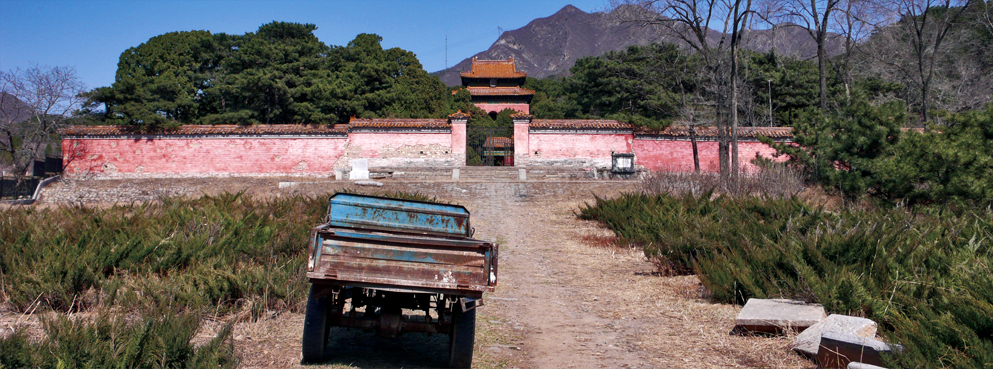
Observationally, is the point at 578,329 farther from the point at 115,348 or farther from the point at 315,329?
the point at 115,348

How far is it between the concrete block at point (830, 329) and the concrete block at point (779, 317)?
0.29 meters

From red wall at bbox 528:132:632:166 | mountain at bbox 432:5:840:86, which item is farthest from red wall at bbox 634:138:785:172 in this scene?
mountain at bbox 432:5:840:86

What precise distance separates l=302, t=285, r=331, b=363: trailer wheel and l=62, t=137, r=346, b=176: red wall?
69.9 feet

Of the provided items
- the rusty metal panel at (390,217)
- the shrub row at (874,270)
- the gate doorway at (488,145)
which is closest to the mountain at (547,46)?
the gate doorway at (488,145)

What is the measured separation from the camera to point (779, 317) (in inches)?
205

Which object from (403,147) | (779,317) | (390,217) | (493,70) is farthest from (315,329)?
(493,70)

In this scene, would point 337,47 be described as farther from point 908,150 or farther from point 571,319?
point 571,319

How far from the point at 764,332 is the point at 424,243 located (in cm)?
295

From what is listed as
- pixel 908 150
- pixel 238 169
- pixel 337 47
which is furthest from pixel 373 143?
pixel 908 150


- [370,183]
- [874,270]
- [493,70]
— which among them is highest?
[493,70]

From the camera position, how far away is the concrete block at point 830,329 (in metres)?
4.38

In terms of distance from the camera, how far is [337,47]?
34656 mm

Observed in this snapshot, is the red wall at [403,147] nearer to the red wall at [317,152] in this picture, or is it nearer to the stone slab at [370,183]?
the red wall at [317,152]

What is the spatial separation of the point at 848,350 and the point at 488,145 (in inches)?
903
